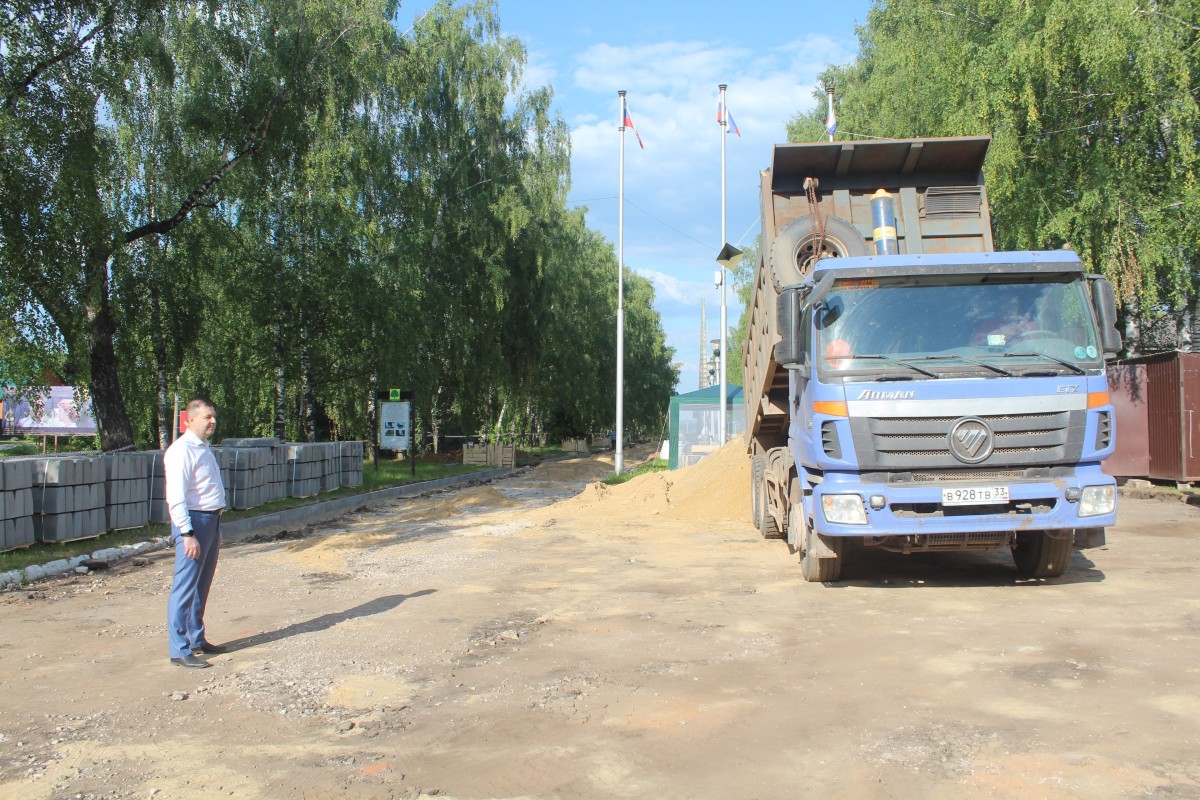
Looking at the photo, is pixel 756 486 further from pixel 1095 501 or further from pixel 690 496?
pixel 1095 501

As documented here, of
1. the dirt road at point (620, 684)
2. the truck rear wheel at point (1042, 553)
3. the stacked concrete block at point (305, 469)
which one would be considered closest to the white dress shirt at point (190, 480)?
the dirt road at point (620, 684)

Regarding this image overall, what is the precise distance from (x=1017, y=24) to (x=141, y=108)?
55.6 feet

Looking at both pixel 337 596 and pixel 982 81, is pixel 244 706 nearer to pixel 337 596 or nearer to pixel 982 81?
pixel 337 596

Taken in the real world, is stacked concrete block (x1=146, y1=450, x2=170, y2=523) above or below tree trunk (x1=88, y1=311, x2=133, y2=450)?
below

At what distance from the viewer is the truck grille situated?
24.3 feet

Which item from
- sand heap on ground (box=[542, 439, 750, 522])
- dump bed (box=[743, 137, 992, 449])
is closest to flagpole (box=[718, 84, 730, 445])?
sand heap on ground (box=[542, 439, 750, 522])

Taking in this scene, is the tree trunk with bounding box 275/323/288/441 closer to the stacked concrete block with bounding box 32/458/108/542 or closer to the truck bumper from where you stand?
the stacked concrete block with bounding box 32/458/108/542

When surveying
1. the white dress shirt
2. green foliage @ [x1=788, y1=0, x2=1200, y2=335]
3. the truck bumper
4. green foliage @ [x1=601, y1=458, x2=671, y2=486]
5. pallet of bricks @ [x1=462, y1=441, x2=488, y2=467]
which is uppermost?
green foliage @ [x1=788, y1=0, x2=1200, y2=335]

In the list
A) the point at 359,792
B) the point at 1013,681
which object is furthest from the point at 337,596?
the point at 1013,681

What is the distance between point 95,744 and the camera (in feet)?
15.5

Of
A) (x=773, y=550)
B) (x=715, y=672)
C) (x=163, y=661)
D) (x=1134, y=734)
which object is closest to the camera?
(x=1134, y=734)

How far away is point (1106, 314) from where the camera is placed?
Result: 302 inches

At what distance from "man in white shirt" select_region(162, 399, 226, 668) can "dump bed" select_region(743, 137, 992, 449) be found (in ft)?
19.0

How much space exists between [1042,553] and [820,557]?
2095 mm
